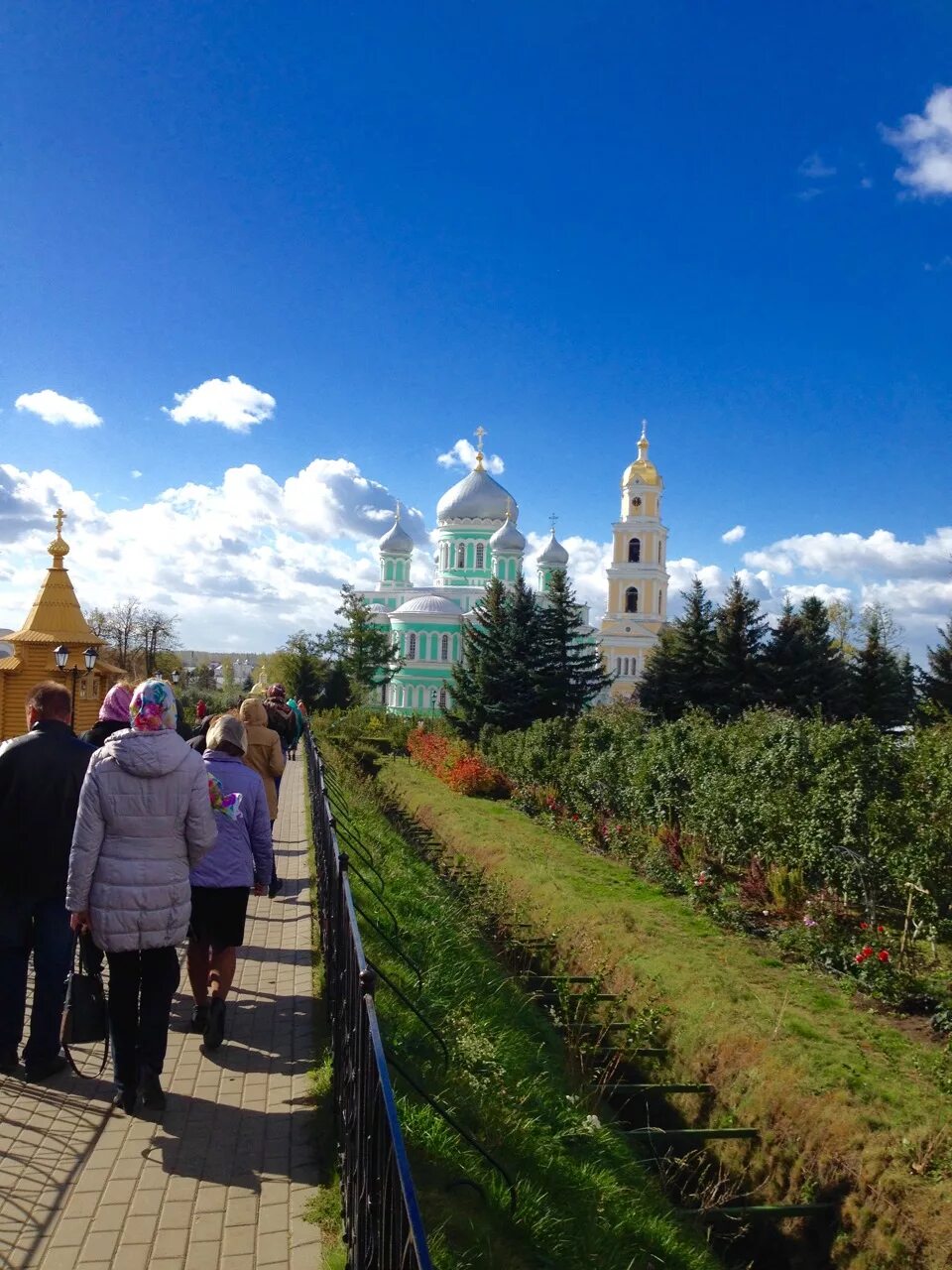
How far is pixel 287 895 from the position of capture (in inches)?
323

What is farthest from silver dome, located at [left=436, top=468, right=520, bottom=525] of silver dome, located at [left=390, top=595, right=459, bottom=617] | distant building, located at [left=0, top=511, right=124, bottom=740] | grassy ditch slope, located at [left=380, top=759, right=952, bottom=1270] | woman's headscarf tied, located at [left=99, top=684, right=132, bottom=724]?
woman's headscarf tied, located at [left=99, top=684, right=132, bottom=724]

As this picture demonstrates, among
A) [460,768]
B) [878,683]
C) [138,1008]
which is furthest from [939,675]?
[138,1008]

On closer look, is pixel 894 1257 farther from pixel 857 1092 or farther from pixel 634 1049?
pixel 634 1049

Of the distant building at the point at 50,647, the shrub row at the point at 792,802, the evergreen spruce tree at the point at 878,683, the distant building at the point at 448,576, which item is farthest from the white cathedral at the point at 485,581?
the shrub row at the point at 792,802

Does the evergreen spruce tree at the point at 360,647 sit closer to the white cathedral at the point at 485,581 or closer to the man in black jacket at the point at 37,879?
the white cathedral at the point at 485,581

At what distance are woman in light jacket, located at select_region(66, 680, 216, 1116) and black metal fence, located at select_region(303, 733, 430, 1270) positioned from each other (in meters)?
0.73

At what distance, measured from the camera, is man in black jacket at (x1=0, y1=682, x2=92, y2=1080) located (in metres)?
4.21

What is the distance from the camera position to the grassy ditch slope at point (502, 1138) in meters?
3.66

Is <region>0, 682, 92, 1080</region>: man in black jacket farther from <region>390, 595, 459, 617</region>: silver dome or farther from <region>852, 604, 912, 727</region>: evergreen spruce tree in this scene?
<region>390, 595, 459, 617</region>: silver dome

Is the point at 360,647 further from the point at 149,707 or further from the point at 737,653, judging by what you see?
the point at 149,707

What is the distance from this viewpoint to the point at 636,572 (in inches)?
1973

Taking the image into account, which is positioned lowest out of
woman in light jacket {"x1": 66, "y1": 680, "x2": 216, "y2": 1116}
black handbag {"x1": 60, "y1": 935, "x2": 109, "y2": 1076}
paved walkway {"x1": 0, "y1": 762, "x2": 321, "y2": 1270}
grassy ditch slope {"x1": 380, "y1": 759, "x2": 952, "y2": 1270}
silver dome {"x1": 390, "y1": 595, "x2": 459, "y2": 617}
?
grassy ditch slope {"x1": 380, "y1": 759, "x2": 952, "y2": 1270}

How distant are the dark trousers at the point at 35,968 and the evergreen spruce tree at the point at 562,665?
25037 mm

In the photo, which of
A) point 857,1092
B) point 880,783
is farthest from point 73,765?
point 880,783
